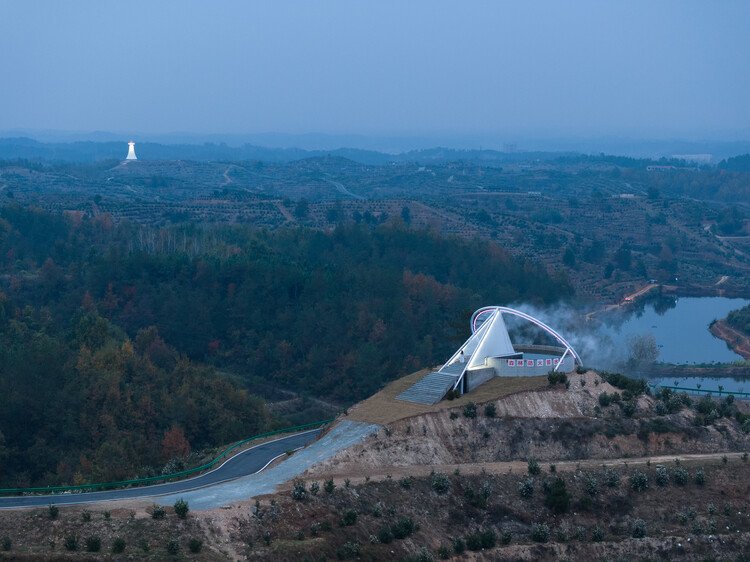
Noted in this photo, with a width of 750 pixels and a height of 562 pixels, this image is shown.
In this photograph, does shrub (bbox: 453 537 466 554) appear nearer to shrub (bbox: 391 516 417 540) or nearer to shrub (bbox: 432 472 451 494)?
shrub (bbox: 391 516 417 540)

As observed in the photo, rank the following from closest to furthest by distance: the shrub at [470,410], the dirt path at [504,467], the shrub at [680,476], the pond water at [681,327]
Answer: the dirt path at [504,467] < the shrub at [680,476] < the shrub at [470,410] < the pond water at [681,327]

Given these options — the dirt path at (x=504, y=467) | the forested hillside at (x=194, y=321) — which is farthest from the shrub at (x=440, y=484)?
the forested hillside at (x=194, y=321)

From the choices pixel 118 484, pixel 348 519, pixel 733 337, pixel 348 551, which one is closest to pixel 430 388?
pixel 348 519

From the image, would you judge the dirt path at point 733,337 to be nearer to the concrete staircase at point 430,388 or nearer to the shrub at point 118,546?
the concrete staircase at point 430,388

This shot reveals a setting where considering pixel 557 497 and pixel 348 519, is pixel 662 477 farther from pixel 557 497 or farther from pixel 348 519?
pixel 348 519

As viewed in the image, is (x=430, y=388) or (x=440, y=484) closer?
(x=440, y=484)

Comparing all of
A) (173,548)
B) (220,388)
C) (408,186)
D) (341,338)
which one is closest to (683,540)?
(173,548)

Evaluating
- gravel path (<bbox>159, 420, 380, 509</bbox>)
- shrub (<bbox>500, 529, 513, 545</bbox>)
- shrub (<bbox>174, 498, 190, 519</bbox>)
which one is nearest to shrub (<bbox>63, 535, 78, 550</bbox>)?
shrub (<bbox>174, 498, 190, 519</bbox>)
